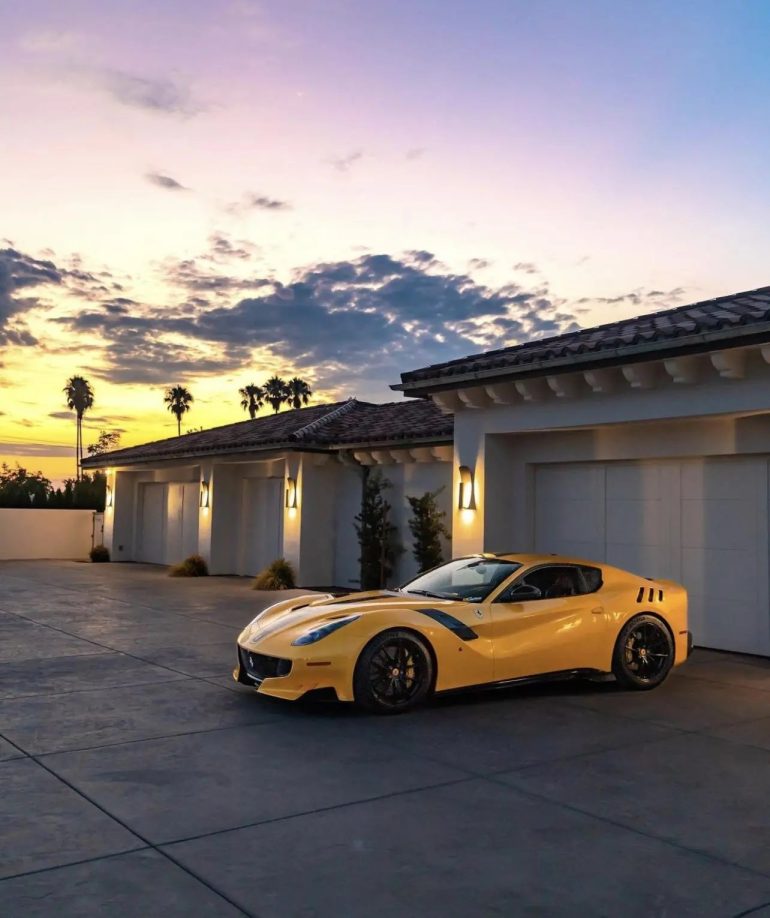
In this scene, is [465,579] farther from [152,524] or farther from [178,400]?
[178,400]

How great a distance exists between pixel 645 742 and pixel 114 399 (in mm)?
30673

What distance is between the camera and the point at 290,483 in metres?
18.7

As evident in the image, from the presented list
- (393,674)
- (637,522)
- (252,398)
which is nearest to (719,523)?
(637,522)

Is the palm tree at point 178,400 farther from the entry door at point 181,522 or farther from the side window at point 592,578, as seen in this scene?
the side window at point 592,578

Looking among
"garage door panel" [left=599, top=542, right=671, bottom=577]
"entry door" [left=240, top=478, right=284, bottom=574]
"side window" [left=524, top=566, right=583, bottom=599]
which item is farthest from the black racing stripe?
"entry door" [left=240, top=478, right=284, bottom=574]

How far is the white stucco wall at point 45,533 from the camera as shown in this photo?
88.5ft

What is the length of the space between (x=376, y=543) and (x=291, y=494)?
273 cm

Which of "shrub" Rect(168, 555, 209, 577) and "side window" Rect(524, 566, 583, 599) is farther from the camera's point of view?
"shrub" Rect(168, 555, 209, 577)

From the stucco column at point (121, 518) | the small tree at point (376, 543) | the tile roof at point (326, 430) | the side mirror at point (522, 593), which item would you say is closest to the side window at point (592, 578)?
the side mirror at point (522, 593)

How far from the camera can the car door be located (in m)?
7.18

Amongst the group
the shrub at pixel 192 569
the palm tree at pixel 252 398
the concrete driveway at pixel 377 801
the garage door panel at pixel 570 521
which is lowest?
the concrete driveway at pixel 377 801

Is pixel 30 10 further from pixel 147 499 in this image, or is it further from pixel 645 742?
pixel 147 499

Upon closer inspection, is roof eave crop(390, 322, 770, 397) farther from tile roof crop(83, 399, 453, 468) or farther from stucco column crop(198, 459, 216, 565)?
stucco column crop(198, 459, 216, 565)

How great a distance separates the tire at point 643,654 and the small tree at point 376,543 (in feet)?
29.9
